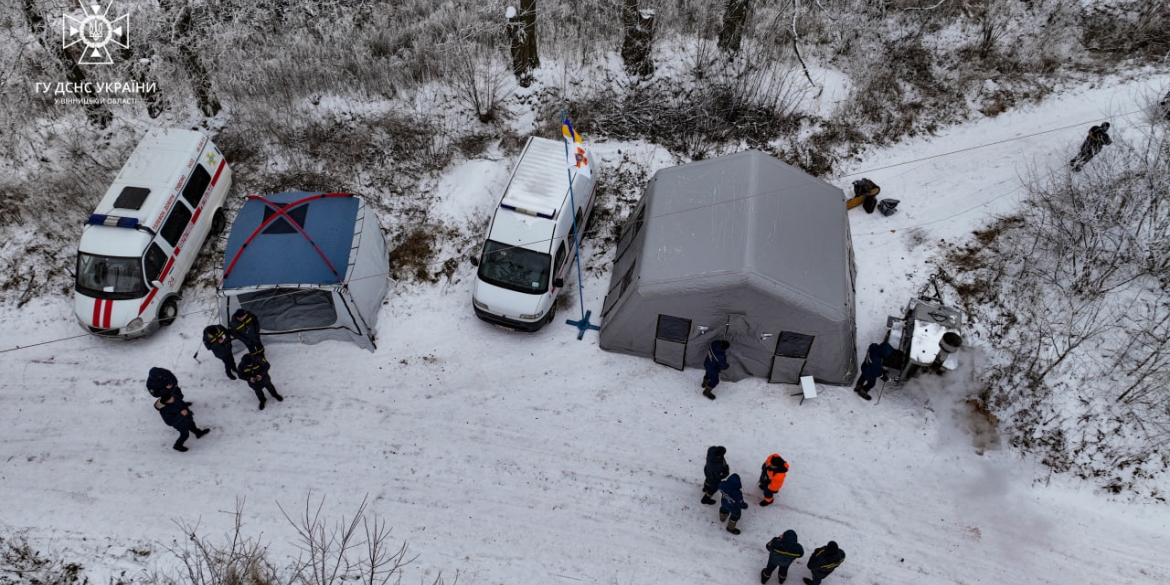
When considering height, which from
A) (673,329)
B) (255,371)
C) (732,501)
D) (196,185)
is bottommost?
(732,501)

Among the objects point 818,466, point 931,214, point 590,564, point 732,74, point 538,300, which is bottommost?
point 590,564

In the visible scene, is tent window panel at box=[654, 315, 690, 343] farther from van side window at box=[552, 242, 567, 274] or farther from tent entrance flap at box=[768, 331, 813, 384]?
van side window at box=[552, 242, 567, 274]

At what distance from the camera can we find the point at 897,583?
27.4ft

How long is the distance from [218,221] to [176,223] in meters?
1.15

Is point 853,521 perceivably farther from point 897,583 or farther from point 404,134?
point 404,134

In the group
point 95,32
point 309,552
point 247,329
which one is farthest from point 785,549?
point 95,32

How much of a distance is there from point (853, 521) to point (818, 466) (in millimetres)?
895

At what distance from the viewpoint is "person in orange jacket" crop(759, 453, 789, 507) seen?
321 inches

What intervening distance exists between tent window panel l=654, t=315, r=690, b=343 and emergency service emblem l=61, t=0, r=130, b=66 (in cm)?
1396

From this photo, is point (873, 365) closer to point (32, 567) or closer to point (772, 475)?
point (772, 475)

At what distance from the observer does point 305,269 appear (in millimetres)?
10234

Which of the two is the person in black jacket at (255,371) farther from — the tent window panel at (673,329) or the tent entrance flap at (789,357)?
the tent entrance flap at (789,357)

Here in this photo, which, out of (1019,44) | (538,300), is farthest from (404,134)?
(1019,44)

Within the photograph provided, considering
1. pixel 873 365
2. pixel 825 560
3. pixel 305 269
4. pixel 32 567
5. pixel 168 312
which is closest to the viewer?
pixel 825 560
